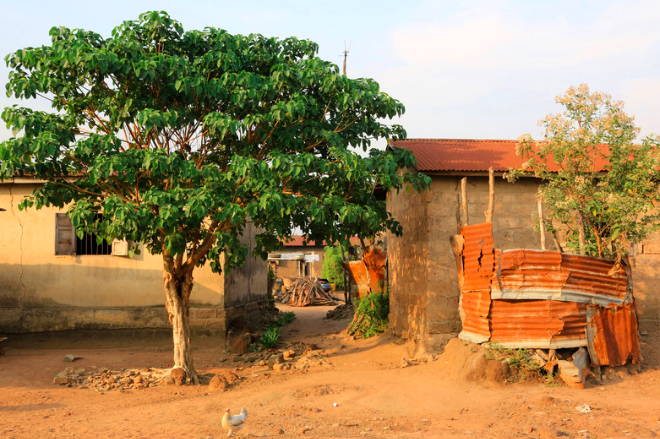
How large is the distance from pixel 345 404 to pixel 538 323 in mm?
3187

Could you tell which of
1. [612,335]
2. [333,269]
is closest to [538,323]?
[612,335]

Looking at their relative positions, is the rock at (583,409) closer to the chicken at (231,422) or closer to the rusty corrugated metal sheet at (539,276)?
the rusty corrugated metal sheet at (539,276)

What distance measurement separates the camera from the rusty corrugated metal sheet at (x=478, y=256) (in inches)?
348

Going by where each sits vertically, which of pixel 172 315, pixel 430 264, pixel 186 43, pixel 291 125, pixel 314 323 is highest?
pixel 186 43

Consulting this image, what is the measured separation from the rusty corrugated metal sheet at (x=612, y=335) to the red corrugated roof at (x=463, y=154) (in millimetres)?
2887

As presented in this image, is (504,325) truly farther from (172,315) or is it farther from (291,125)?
(172,315)

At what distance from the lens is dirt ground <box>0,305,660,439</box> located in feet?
22.5

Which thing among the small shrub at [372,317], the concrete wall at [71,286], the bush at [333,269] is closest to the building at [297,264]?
the bush at [333,269]

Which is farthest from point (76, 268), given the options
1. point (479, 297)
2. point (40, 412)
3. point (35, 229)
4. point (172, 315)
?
point (479, 297)

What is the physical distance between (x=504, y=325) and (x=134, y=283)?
8.57m

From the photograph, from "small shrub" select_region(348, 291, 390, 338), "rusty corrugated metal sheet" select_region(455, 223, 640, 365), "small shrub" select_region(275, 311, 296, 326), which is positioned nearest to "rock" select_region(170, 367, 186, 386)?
"rusty corrugated metal sheet" select_region(455, 223, 640, 365)

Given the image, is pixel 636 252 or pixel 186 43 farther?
pixel 636 252

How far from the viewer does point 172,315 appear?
32.7 feet

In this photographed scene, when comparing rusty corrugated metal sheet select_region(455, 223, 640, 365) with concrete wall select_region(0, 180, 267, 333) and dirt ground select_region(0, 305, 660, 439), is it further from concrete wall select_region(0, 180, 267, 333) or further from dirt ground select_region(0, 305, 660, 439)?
concrete wall select_region(0, 180, 267, 333)
